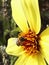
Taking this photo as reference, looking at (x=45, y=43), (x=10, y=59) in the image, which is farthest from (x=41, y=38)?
(x=10, y=59)

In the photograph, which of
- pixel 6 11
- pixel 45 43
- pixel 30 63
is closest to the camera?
pixel 45 43

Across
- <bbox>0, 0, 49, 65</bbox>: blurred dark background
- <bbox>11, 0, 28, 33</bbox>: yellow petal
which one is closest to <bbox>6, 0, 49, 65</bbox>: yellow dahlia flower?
<bbox>11, 0, 28, 33</bbox>: yellow petal

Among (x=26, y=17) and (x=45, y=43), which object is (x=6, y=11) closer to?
(x=26, y=17)

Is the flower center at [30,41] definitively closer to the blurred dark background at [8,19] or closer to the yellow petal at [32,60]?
the yellow petal at [32,60]

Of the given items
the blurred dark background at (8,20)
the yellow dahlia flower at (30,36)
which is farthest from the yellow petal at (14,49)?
the blurred dark background at (8,20)

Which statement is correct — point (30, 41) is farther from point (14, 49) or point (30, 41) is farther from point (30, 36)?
point (14, 49)

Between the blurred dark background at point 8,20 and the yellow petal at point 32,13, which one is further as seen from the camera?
the blurred dark background at point 8,20

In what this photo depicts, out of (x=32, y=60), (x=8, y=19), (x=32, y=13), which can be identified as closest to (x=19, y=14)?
(x=32, y=13)

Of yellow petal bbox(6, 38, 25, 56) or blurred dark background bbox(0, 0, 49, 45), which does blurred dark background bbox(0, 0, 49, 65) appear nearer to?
blurred dark background bbox(0, 0, 49, 45)
